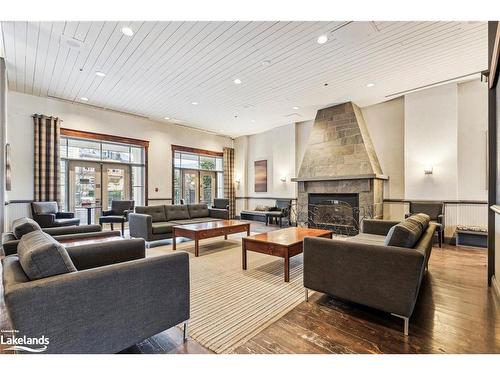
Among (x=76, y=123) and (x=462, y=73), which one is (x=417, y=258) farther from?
(x=76, y=123)

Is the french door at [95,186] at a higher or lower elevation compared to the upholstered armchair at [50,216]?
higher

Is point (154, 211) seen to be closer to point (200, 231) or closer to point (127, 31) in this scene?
point (200, 231)

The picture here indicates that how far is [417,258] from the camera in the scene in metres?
1.93

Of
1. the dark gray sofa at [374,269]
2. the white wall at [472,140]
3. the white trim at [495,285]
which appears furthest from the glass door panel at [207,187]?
the white trim at [495,285]

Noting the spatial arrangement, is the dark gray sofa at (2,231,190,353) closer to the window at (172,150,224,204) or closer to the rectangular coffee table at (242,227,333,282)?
the rectangular coffee table at (242,227,333,282)

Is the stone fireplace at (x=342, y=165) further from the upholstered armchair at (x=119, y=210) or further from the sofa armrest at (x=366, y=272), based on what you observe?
the upholstered armchair at (x=119, y=210)

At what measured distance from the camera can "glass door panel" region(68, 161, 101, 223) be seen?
6609 mm

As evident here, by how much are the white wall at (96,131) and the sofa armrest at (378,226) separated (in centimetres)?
632

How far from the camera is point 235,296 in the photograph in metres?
2.66

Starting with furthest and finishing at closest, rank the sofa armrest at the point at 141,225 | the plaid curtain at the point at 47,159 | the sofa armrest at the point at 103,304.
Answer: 1. the plaid curtain at the point at 47,159
2. the sofa armrest at the point at 141,225
3. the sofa armrest at the point at 103,304

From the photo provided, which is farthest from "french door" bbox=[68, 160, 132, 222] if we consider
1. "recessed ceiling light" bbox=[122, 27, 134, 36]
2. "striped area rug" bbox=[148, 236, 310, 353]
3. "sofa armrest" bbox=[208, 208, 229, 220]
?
"recessed ceiling light" bbox=[122, 27, 134, 36]

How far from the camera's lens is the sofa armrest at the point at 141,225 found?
187 inches

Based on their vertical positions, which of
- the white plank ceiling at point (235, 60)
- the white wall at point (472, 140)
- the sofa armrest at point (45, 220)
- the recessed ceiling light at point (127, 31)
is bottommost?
the sofa armrest at point (45, 220)
